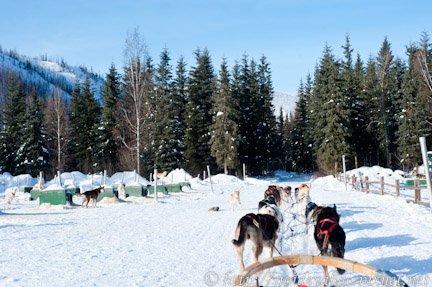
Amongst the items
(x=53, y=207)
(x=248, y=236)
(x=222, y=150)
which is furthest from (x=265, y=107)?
(x=248, y=236)

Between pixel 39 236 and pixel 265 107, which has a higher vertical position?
pixel 265 107

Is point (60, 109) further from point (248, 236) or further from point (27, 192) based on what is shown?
point (248, 236)

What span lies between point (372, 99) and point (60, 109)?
34005 millimetres

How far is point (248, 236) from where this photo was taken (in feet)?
20.5

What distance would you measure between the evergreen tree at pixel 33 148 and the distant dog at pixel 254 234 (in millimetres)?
40436

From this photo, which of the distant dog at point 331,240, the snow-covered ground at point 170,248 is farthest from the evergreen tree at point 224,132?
the distant dog at point 331,240

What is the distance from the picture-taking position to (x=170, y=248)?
333 inches

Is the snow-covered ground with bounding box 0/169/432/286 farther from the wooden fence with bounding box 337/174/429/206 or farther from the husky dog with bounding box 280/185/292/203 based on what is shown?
the wooden fence with bounding box 337/174/429/206

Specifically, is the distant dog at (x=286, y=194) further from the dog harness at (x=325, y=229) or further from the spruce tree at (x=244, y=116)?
the spruce tree at (x=244, y=116)

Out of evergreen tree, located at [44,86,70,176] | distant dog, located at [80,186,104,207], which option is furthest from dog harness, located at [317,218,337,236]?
evergreen tree, located at [44,86,70,176]

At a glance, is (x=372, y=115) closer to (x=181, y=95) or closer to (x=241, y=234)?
(x=181, y=95)

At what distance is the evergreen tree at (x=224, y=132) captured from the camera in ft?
140

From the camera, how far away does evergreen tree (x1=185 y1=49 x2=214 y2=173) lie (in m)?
45.4

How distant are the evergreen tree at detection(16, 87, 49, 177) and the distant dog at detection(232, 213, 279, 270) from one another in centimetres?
4044
